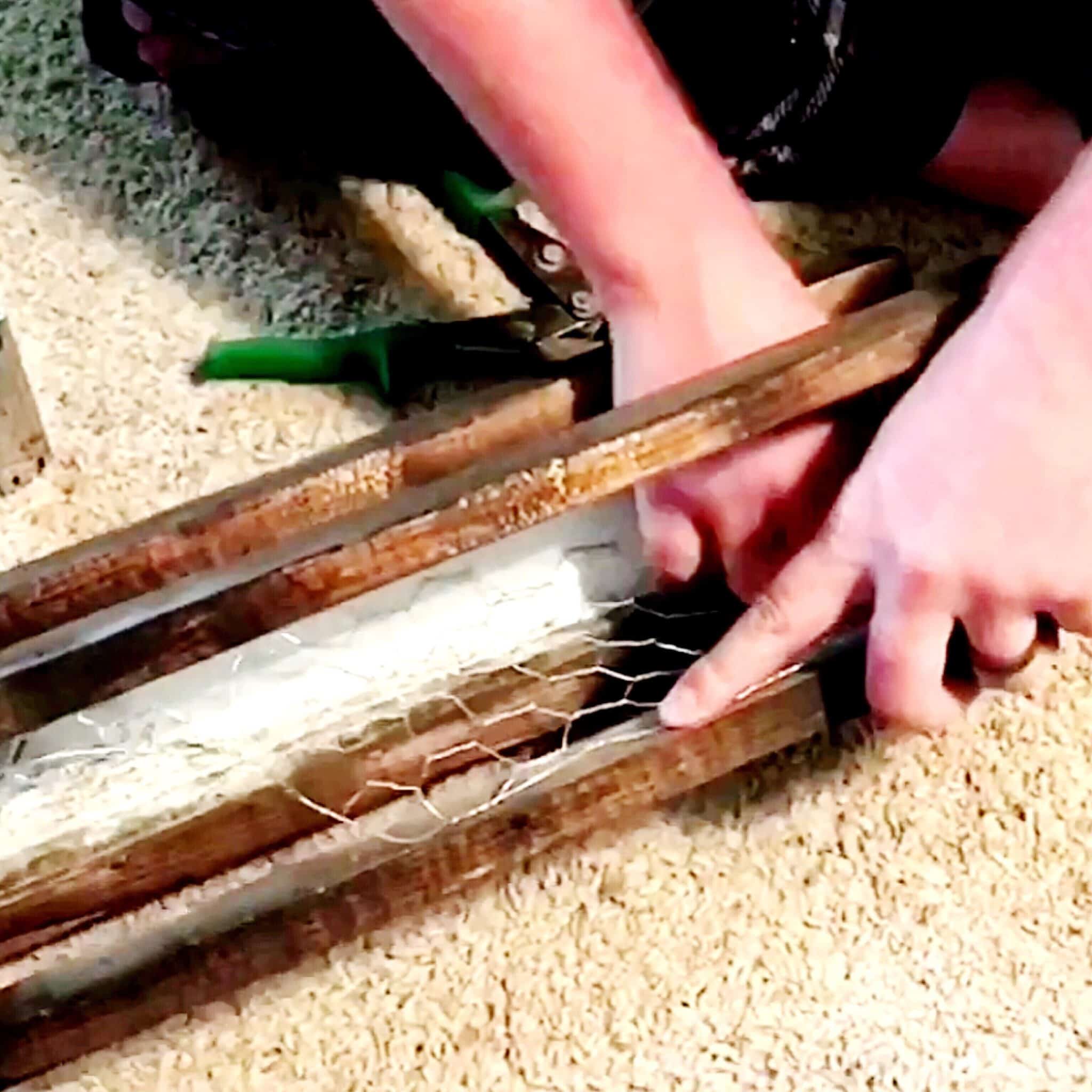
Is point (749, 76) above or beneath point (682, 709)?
above

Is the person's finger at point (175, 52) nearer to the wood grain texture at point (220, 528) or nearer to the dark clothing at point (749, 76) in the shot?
the dark clothing at point (749, 76)

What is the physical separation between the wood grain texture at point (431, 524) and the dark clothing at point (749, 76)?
24 centimetres

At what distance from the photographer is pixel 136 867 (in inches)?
27.0

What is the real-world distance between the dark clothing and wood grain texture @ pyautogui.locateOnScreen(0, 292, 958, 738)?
0.24m

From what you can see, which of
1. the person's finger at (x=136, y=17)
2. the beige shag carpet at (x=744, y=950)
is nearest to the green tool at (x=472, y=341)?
the beige shag carpet at (x=744, y=950)

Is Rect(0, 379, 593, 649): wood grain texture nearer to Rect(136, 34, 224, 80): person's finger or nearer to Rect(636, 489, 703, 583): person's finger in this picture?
Rect(636, 489, 703, 583): person's finger

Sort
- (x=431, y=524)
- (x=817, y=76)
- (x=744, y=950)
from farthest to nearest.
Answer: (x=817, y=76), (x=744, y=950), (x=431, y=524)

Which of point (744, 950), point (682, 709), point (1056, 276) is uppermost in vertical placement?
point (1056, 276)

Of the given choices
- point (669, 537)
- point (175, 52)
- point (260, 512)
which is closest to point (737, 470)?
point (669, 537)

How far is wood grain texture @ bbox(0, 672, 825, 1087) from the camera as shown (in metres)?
0.64

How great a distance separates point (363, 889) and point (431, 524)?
13 cm

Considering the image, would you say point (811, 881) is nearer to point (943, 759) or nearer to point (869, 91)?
point (943, 759)

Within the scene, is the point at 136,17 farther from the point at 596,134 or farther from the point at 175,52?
the point at 596,134

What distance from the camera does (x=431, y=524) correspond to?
610mm
